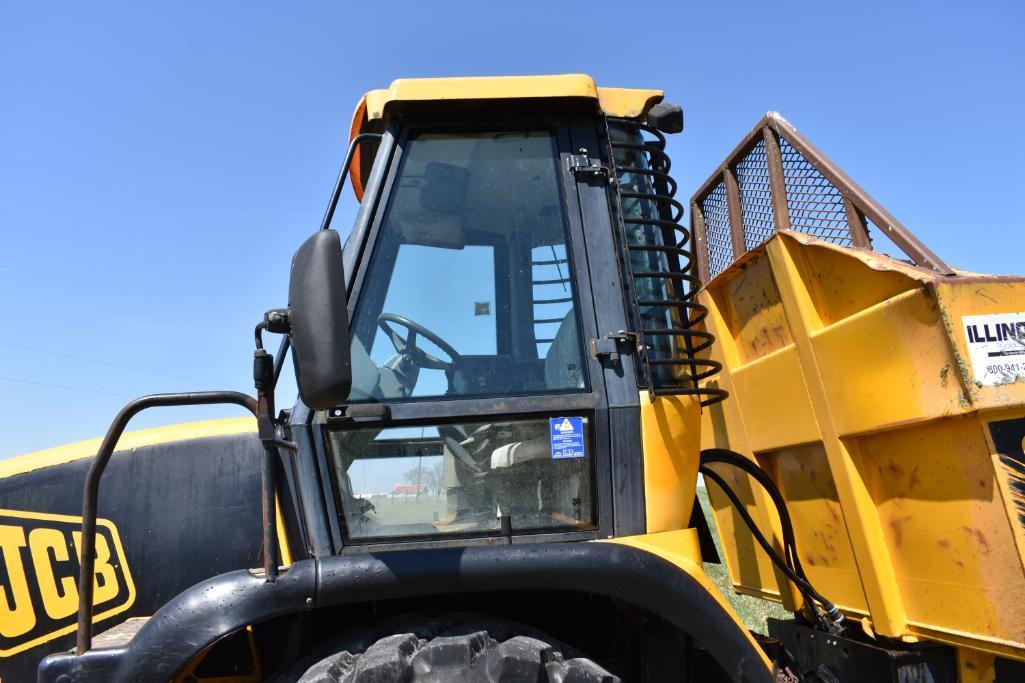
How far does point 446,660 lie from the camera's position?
6.64 feet

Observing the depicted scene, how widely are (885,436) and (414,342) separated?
1501 mm

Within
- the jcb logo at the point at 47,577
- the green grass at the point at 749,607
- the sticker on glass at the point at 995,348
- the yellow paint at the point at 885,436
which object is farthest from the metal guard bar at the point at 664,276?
the green grass at the point at 749,607

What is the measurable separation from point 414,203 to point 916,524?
1833 millimetres

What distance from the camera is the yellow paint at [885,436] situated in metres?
2.22

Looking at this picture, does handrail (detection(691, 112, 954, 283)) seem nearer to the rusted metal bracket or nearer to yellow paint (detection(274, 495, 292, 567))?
the rusted metal bracket

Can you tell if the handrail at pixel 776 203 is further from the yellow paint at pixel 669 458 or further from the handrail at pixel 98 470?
the handrail at pixel 98 470

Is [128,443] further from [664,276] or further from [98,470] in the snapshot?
[664,276]

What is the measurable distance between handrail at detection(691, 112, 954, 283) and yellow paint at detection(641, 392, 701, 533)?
882 mm

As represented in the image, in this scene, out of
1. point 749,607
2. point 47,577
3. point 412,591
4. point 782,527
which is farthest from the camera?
point 749,607

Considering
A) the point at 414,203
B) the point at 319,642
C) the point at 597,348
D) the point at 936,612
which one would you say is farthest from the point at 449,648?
the point at 936,612

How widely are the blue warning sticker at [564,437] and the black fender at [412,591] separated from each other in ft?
0.87

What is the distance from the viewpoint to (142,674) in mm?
2053

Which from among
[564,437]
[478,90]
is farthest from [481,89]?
[564,437]

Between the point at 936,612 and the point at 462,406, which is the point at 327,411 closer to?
the point at 462,406
